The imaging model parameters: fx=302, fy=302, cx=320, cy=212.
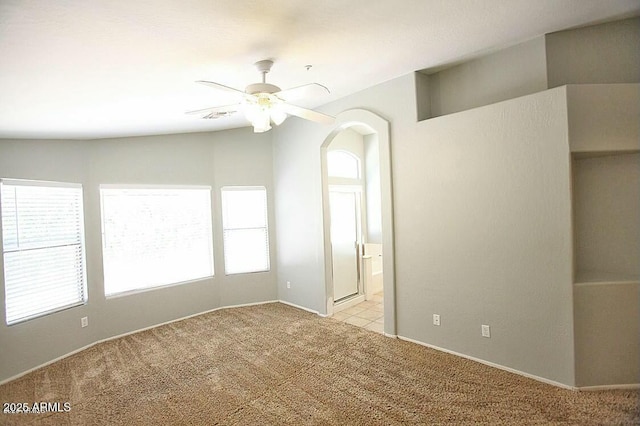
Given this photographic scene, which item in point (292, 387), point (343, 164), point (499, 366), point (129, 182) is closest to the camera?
point (292, 387)

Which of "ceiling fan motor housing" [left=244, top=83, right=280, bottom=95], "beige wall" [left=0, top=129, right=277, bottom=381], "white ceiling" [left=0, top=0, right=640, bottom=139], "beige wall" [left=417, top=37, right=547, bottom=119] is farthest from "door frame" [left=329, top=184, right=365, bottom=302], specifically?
"ceiling fan motor housing" [left=244, top=83, right=280, bottom=95]

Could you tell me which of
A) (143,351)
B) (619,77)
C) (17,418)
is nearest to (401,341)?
(143,351)

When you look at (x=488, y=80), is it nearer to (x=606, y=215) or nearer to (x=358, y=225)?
(x=606, y=215)

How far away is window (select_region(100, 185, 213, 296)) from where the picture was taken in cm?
419

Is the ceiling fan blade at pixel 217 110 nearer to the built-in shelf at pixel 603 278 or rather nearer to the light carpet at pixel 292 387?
the light carpet at pixel 292 387

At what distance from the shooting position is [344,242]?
531 cm

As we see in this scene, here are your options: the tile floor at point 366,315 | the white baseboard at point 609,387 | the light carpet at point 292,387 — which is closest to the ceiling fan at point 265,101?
the light carpet at point 292,387

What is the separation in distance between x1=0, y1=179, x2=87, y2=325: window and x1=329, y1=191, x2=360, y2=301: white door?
11.6 ft

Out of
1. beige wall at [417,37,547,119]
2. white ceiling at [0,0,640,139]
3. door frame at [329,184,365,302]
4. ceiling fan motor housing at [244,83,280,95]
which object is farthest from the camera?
door frame at [329,184,365,302]

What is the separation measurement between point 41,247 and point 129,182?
126 cm

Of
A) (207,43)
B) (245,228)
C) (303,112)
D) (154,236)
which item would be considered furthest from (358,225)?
(207,43)

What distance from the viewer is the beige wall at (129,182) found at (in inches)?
134

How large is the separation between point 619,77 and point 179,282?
5806 mm

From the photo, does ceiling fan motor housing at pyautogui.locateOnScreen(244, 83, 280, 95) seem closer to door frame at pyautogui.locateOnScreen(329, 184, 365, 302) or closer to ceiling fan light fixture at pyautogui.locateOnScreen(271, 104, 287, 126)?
ceiling fan light fixture at pyautogui.locateOnScreen(271, 104, 287, 126)
